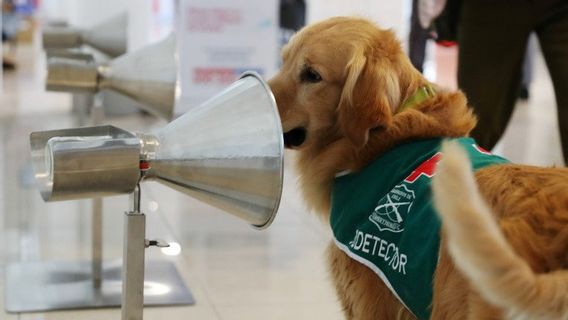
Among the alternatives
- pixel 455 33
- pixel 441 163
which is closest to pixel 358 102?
pixel 441 163

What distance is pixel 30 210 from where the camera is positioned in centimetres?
423

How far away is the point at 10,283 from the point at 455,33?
6.55 feet

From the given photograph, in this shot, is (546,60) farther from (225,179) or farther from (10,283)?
(10,283)

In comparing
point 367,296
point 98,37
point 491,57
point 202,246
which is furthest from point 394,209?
point 98,37

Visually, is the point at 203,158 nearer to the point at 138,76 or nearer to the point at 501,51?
the point at 138,76

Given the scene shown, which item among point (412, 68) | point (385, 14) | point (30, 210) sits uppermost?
point (412, 68)

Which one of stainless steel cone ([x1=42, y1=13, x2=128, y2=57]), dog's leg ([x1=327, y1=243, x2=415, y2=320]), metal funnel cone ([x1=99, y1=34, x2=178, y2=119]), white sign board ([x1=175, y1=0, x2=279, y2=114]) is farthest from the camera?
white sign board ([x1=175, y1=0, x2=279, y2=114])

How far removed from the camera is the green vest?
187cm

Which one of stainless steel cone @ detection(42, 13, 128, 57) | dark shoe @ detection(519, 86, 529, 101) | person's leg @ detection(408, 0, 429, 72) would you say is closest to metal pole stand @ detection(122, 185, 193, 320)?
person's leg @ detection(408, 0, 429, 72)

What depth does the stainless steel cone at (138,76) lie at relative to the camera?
2990 millimetres

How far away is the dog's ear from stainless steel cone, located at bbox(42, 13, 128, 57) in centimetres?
213

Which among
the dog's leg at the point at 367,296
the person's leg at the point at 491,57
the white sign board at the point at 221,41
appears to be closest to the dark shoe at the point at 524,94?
the white sign board at the point at 221,41

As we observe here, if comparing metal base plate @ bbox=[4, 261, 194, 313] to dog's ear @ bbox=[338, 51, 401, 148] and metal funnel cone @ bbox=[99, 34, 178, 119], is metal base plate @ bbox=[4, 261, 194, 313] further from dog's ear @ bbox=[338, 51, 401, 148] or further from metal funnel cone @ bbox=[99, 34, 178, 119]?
dog's ear @ bbox=[338, 51, 401, 148]

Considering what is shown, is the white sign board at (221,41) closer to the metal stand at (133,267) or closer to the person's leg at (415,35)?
the person's leg at (415,35)
